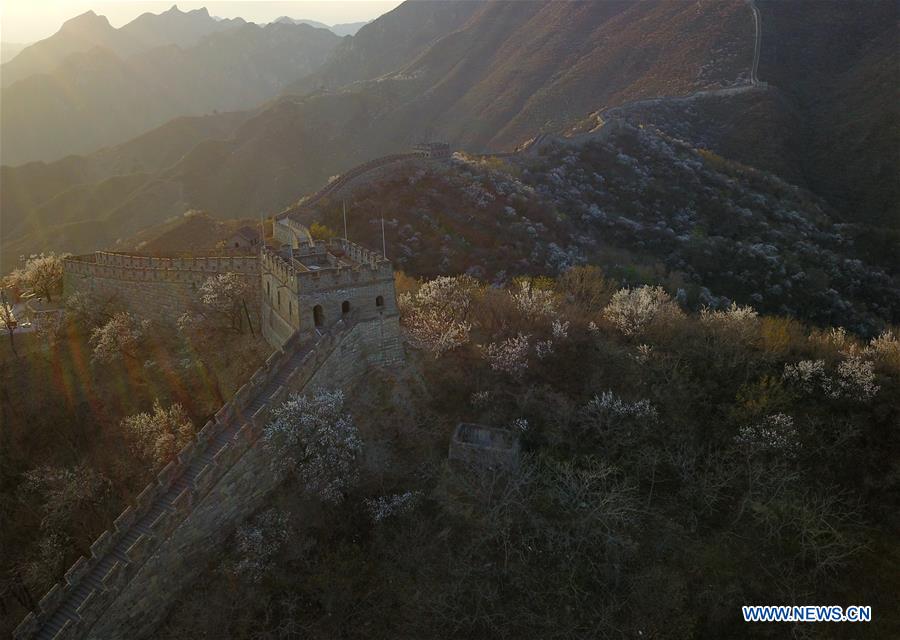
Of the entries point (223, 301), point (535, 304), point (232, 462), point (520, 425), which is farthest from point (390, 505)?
point (223, 301)

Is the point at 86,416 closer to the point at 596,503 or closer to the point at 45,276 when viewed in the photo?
the point at 45,276

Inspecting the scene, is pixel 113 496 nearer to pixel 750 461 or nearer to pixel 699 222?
pixel 750 461

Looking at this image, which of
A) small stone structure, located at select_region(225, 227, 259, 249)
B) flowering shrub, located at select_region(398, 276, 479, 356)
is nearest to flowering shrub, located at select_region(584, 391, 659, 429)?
flowering shrub, located at select_region(398, 276, 479, 356)

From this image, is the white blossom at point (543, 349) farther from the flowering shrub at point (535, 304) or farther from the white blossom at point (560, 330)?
the flowering shrub at point (535, 304)

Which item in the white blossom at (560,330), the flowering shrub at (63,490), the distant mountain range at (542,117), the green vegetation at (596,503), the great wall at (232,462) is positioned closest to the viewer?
the great wall at (232,462)

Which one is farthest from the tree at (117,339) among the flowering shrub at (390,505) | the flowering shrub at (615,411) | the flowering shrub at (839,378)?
the flowering shrub at (839,378)

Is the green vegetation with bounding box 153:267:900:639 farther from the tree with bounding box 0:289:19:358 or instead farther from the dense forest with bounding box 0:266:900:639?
the tree with bounding box 0:289:19:358
